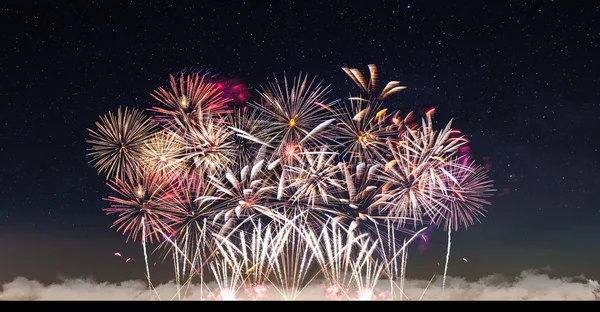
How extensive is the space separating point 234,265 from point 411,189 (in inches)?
211

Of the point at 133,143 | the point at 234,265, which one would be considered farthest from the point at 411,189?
the point at 133,143

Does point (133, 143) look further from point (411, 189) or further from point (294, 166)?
point (411, 189)

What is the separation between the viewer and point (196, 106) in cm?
1377
